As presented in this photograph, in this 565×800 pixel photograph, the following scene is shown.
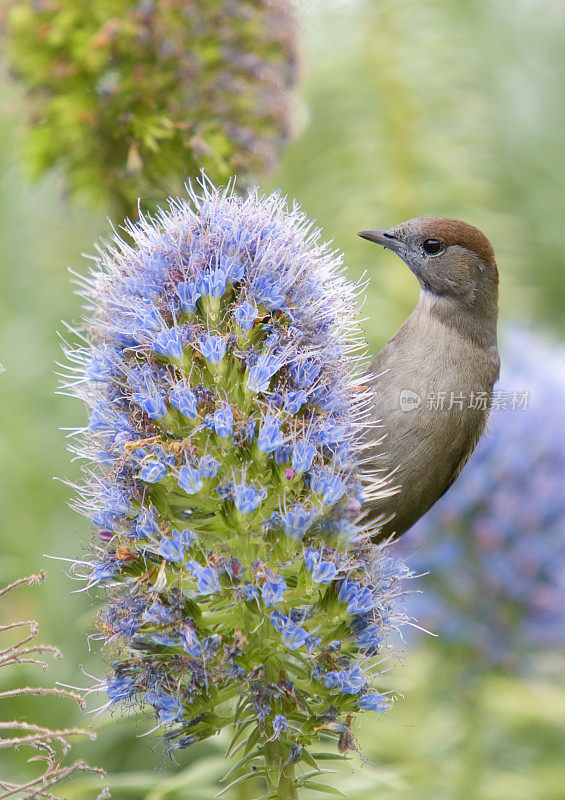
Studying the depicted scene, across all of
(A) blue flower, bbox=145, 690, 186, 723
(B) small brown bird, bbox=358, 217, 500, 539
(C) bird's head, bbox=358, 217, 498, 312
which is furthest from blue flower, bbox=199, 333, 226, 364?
(C) bird's head, bbox=358, 217, 498, 312

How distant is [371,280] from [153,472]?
268cm

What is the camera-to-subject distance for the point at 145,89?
10.8ft

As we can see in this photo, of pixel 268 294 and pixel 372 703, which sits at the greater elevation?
pixel 268 294

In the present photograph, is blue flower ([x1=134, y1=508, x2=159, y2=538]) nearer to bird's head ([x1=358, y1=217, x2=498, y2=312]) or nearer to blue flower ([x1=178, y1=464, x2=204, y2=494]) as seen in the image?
blue flower ([x1=178, y1=464, x2=204, y2=494])

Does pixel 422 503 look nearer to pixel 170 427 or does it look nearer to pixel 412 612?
pixel 412 612

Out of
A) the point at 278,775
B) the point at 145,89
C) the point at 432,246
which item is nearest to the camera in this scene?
the point at 278,775

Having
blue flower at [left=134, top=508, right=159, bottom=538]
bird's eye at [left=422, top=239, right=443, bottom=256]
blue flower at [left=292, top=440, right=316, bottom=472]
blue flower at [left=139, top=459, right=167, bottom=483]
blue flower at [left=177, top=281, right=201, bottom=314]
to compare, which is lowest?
blue flower at [left=134, top=508, right=159, bottom=538]

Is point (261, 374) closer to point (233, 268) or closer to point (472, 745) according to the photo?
point (233, 268)

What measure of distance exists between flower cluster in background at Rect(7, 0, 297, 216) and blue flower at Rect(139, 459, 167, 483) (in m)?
1.29

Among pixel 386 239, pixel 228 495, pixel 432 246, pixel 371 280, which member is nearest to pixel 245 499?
pixel 228 495

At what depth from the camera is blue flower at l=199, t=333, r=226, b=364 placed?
235cm

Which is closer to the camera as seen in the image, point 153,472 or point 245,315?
point 153,472

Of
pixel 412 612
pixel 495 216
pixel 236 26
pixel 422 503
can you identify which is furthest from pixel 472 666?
pixel 236 26

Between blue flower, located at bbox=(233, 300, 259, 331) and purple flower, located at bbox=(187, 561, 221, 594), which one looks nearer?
purple flower, located at bbox=(187, 561, 221, 594)
